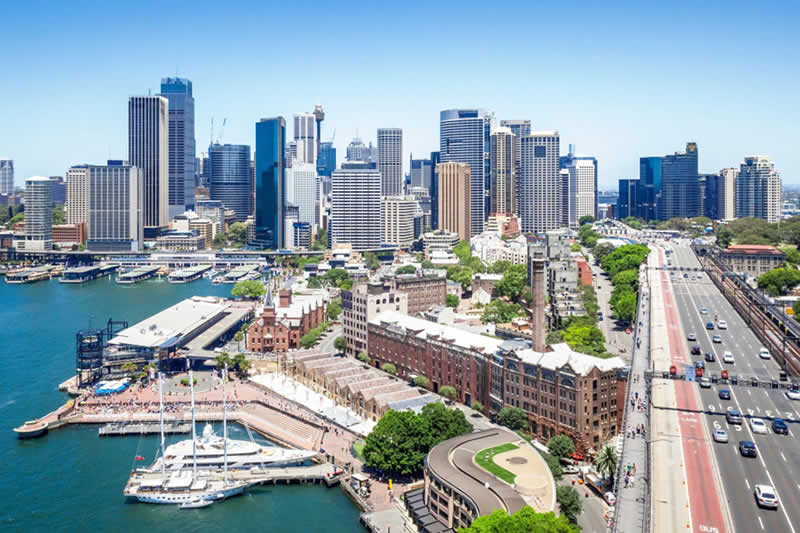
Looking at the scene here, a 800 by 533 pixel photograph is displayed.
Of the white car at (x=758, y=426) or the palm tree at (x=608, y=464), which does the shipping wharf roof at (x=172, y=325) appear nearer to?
the palm tree at (x=608, y=464)

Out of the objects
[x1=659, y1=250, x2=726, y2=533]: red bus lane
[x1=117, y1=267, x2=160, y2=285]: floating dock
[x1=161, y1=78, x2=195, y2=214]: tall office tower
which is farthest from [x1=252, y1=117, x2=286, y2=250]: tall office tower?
Result: [x1=659, y1=250, x2=726, y2=533]: red bus lane

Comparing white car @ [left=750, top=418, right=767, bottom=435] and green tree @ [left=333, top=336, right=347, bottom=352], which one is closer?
white car @ [left=750, top=418, right=767, bottom=435]

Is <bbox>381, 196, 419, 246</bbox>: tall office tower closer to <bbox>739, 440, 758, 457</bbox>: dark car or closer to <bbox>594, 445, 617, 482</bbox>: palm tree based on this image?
<bbox>594, 445, 617, 482</bbox>: palm tree

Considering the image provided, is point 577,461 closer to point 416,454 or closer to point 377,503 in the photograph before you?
point 416,454

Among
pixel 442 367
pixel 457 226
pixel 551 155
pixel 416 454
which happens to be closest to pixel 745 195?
pixel 551 155

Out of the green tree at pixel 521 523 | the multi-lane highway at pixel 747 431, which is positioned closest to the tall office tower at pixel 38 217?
the multi-lane highway at pixel 747 431

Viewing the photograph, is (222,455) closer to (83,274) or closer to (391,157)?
(83,274)

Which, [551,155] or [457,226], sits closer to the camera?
[457,226]
